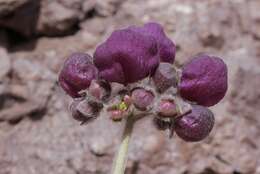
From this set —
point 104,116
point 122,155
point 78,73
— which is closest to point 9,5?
point 104,116

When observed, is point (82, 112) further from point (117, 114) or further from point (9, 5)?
point (9, 5)

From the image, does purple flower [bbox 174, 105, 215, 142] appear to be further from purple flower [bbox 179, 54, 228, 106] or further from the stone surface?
the stone surface

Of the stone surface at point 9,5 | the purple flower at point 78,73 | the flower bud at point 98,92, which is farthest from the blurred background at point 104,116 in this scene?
the flower bud at point 98,92

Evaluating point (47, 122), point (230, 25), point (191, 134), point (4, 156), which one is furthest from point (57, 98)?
point (191, 134)

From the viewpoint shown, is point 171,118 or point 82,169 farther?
point 82,169

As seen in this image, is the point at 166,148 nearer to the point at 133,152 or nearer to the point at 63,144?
the point at 133,152

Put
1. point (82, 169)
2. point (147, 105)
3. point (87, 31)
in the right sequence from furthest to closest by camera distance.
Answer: point (87, 31)
point (82, 169)
point (147, 105)
